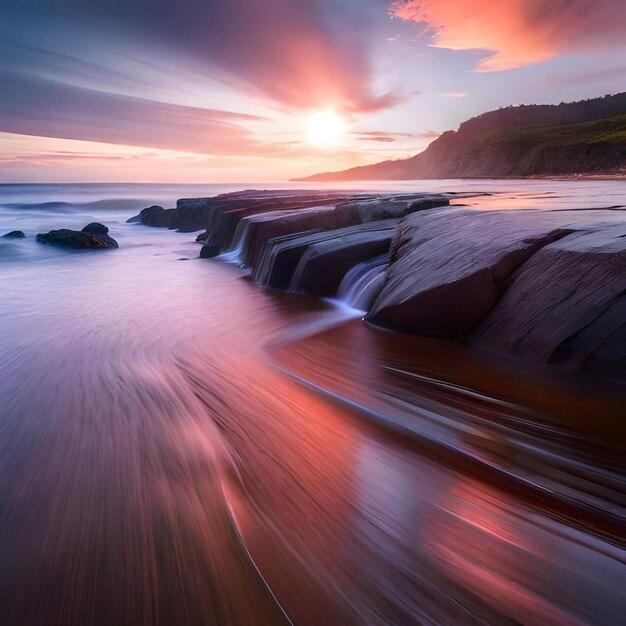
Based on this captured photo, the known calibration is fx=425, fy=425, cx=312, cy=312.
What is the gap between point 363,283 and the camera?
6406 millimetres

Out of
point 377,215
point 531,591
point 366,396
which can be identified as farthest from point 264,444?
point 377,215

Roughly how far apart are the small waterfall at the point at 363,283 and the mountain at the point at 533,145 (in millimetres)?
36814

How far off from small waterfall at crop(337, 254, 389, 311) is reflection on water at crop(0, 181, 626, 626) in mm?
1468

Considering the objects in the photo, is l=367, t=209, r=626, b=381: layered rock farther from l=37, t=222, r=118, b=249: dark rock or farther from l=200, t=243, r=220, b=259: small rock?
l=37, t=222, r=118, b=249: dark rock

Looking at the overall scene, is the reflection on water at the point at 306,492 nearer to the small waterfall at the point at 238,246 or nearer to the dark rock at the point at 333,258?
the dark rock at the point at 333,258

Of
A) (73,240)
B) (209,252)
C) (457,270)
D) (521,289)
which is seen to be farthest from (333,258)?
(73,240)

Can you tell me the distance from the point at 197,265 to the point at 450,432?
9526mm

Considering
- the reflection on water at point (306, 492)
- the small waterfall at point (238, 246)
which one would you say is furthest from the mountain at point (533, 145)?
the reflection on water at point (306, 492)

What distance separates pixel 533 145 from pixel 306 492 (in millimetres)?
63412

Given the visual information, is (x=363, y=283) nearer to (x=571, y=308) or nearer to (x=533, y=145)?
(x=571, y=308)

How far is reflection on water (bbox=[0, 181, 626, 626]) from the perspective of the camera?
164cm

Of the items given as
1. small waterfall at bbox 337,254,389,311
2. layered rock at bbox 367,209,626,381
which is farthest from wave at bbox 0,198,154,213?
layered rock at bbox 367,209,626,381

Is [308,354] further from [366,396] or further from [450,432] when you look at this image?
Result: [450,432]

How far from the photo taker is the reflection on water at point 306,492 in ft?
5.39
